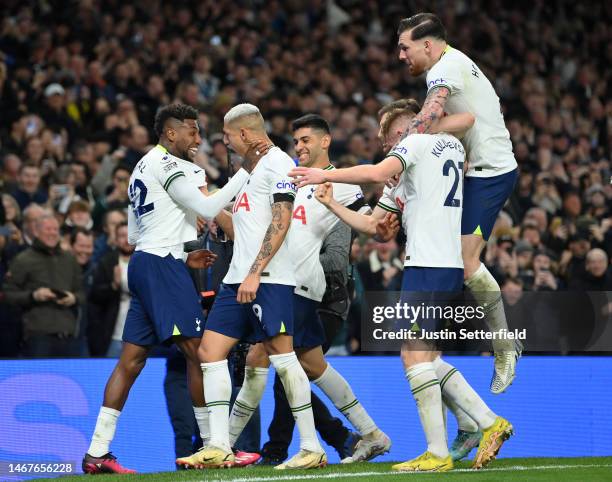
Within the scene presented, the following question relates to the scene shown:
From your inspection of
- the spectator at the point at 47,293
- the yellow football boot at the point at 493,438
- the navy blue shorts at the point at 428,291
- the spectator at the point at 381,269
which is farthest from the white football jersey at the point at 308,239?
the spectator at the point at 381,269

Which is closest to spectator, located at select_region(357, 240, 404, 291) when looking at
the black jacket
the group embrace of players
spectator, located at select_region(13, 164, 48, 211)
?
the black jacket

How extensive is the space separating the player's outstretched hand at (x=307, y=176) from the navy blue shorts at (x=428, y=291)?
0.77 metres

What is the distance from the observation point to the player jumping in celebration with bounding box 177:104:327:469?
7383 millimetres

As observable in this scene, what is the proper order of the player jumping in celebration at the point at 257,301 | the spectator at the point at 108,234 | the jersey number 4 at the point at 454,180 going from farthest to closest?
the spectator at the point at 108,234 < the player jumping in celebration at the point at 257,301 < the jersey number 4 at the point at 454,180

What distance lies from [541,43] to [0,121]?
483 inches

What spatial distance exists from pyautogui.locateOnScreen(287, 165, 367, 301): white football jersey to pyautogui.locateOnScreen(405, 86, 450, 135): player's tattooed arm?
104 centimetres

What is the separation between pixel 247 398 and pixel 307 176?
1748 millimetres

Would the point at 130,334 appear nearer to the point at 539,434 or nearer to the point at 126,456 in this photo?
the point at 126,456

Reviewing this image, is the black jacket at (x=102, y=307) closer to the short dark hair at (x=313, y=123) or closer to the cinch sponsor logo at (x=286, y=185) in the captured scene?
the short dark hair at (x=313, y=123)

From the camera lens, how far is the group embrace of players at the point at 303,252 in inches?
279

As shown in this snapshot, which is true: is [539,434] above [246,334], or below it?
below

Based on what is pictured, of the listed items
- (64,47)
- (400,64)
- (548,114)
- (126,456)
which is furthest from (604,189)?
(126,456)

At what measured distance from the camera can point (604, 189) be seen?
631 inches

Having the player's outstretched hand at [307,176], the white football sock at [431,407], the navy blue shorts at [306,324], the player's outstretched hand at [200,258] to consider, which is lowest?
the white football sock at [431,407]
